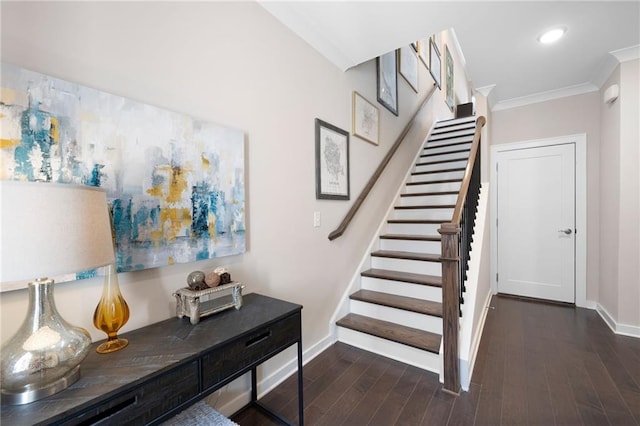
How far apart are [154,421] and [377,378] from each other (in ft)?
5.00

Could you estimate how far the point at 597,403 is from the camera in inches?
67.5

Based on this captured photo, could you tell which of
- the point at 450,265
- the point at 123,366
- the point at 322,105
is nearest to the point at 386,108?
the point at 322,105

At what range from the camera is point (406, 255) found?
9.23 ft

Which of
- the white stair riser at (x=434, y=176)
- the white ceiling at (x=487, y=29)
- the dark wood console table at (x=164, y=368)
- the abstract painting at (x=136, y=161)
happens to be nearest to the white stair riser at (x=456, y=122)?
the white stair riser at (x=434, y=176)

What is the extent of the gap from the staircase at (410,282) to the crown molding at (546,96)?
0.73 m

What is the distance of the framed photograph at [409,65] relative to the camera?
3.78 meters

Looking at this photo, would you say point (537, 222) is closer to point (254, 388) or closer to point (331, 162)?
point (331, 162)

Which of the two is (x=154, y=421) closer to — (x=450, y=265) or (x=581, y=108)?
(x=450, y=265)

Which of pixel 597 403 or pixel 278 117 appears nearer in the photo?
pixel 597 403

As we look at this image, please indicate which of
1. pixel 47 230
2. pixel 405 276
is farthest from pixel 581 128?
pixel 47 230

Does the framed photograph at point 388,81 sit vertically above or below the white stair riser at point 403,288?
above

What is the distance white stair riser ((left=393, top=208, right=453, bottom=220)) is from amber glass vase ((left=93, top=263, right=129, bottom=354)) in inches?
118

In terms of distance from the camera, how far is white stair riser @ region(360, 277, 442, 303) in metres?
2.43

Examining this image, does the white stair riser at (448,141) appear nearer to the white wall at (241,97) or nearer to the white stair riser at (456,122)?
the white stair riser at (456,122)
